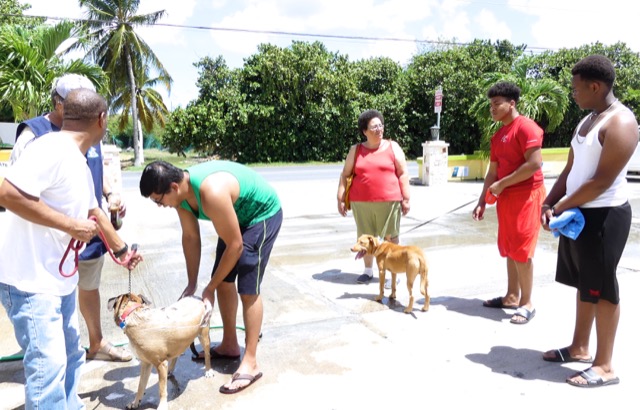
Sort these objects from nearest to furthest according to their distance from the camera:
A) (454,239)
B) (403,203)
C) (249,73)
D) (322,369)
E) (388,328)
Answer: (322,369) < (388,328) < (403,203) < (454,239) < (249,73)

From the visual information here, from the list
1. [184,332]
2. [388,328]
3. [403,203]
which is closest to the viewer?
[184,332]

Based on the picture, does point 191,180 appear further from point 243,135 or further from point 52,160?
point 243,135

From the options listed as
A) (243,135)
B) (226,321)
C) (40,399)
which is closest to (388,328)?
(226,321)

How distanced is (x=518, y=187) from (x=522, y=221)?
0.30 m

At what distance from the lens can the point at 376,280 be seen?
5836mm

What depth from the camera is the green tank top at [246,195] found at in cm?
330

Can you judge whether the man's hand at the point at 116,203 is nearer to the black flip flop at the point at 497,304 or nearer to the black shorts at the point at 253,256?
the black shorts at the point at 253,256

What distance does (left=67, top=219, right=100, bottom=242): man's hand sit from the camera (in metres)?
2.39

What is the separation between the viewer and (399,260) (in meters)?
4.76

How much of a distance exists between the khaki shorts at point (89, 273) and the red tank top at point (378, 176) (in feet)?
9.05

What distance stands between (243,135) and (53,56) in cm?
1355

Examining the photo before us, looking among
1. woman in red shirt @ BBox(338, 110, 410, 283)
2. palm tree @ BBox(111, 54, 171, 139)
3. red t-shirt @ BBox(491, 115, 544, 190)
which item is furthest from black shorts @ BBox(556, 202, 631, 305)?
palm tree @ BBox(111, 54, 171, 139)

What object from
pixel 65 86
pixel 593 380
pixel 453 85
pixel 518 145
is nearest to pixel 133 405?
pixel 65 86

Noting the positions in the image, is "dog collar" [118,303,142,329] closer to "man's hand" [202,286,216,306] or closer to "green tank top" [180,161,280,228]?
"man's hand" [202,286,216,306]
